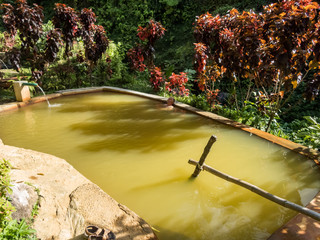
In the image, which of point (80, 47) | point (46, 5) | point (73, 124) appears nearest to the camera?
point (73, 124)

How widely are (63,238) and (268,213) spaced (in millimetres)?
1784

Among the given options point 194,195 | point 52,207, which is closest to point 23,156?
point 52,207

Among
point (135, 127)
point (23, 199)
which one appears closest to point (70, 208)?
point (23, 199)

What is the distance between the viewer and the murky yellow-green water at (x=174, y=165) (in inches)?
81.3

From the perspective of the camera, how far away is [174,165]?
9.68 feet

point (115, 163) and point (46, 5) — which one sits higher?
point (46, 5)

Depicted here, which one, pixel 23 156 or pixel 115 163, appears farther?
pixel 115 163

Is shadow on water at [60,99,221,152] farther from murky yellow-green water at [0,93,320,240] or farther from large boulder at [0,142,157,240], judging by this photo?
large boulder at [0,142,157,240]

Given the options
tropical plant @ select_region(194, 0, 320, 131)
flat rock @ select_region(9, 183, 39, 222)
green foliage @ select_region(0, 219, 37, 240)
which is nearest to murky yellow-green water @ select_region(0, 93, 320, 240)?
flat rock @ select_region(9, 183, 39, 222)

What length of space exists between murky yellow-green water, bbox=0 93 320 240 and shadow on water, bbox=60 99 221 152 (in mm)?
16

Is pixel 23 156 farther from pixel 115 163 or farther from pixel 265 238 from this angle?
pixel 265 238

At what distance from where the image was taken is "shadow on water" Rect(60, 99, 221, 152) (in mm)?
3520

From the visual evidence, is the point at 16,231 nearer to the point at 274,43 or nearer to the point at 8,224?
Result: the point at 8,224

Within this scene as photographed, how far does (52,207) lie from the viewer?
1.86m
